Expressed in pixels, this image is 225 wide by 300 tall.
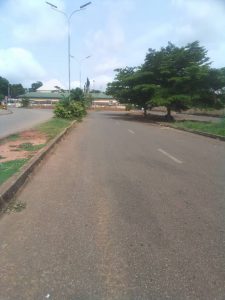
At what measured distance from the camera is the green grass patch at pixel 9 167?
312 inches

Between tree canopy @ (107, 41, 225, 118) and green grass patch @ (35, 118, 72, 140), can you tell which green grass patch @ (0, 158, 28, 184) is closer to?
green grass patch @ (35, 118, 72, 140)

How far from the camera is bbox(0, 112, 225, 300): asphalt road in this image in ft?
12.1

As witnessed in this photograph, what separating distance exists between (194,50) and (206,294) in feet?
131

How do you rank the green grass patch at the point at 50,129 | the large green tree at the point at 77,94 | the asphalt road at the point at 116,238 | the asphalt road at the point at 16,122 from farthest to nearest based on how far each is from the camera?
1. the large green tree at the point at 77,94
2. the asphalt road at the point at 16,122
3. the green grass patch at the point at 50,129
4. the asphalt road at the point at 116,238

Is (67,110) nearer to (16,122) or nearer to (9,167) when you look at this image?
(16,122)

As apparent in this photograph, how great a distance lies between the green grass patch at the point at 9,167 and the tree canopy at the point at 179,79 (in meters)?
29.8

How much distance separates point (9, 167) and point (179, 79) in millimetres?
31800

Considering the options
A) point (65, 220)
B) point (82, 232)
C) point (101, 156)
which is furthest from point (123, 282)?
point (101, 156)

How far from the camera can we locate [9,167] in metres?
9.02

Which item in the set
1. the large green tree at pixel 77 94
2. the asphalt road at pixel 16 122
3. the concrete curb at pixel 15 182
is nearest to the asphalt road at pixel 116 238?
the concrete curb at pixel 15 182

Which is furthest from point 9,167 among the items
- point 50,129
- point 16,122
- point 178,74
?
point 178,74

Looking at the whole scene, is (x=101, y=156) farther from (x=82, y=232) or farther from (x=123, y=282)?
(x=123, y=282)

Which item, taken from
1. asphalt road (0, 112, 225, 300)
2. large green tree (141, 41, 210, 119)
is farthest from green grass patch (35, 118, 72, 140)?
large green tree (141, 41, 210, 119)

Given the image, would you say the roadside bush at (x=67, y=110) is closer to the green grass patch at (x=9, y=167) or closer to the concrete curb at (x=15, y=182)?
the concrete curb at (x=15, y=182)
